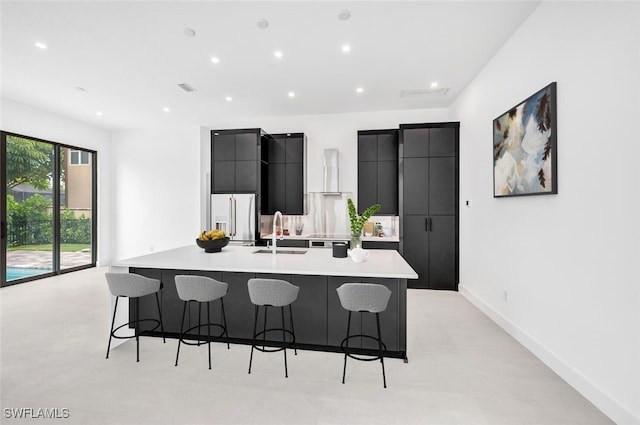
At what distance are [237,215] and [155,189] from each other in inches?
104

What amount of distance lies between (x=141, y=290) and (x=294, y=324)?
1425 millimetres

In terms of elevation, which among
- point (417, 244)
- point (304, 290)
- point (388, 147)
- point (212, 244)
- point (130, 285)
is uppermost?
point (388, 147)

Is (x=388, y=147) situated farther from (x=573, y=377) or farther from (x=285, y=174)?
(x=573, y=377)

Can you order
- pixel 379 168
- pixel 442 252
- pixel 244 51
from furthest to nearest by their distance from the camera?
pixel 379 168
pixel 442 252
pixel 244 51

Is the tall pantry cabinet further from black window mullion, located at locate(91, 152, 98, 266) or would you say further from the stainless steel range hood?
black window mullion, located at locate(91, 152, 98, 266)

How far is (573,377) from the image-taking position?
2266mm

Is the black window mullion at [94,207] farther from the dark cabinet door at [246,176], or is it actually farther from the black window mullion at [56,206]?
the dark cabinet door at [246,176]

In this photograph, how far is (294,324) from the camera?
286 centimetres

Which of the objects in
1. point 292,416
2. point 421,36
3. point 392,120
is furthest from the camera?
point 392,120

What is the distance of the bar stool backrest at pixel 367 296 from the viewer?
2.21m

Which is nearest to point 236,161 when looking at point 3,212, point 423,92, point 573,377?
point 423,92

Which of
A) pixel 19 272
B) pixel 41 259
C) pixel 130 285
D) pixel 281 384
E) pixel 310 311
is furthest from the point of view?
pixel 41 259

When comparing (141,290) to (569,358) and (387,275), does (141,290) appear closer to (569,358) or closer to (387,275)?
(387,275)

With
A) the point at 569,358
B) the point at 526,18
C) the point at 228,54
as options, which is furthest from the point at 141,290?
the point at 526,18
